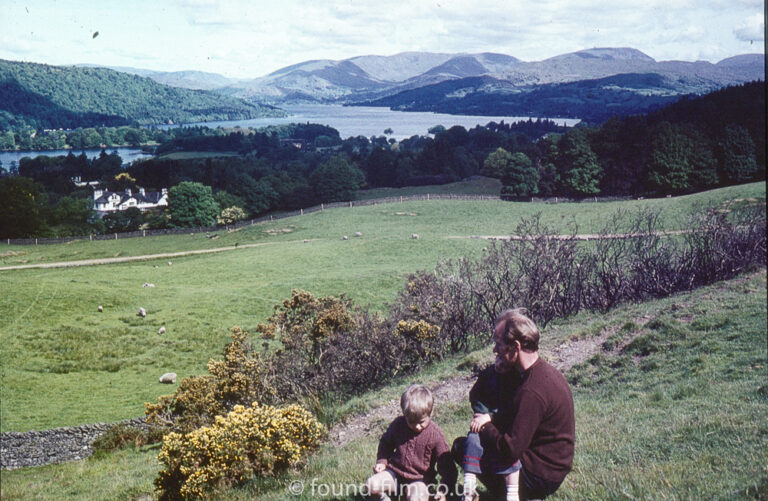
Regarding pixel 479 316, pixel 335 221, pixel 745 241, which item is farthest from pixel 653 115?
pixel 479 316

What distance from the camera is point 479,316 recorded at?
20.6 meters

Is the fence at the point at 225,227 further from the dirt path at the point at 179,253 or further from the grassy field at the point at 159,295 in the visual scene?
the dirt path at the point at 179,253

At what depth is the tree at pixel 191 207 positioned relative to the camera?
82.1 metres

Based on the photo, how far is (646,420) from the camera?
866cm

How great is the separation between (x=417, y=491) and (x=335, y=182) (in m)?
91.8

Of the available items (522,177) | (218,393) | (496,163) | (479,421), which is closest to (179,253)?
Result: (218,393)

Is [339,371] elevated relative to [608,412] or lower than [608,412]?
lower

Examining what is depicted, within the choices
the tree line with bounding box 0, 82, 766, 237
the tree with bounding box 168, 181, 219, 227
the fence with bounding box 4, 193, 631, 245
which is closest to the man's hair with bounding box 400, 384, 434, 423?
the fence with bounding box 4, 193, 631, 245

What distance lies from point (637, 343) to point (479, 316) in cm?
704

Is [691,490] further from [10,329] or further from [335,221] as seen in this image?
[335,221]

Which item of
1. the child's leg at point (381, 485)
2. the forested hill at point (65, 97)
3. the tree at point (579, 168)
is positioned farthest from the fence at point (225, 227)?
the child's leg at point (381, 485)

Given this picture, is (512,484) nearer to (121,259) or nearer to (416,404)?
(416,404)

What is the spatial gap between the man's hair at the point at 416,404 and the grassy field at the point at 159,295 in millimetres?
14843

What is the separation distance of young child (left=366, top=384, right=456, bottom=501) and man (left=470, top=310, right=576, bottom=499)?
61cm
